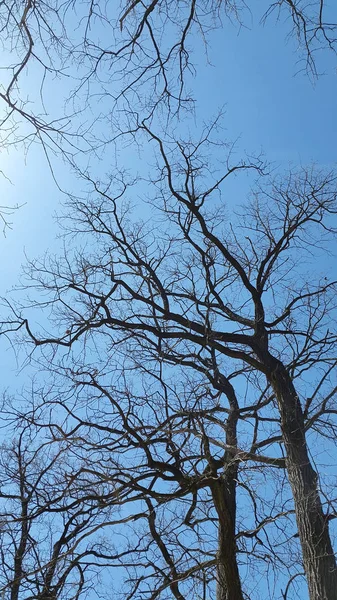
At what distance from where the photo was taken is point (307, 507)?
5965 mm

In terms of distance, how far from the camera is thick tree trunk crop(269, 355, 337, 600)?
5637mm

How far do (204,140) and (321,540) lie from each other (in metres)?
4.99

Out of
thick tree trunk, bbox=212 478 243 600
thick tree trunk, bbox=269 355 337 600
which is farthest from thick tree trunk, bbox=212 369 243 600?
thick tree trunk, bbox=269 355 337 600

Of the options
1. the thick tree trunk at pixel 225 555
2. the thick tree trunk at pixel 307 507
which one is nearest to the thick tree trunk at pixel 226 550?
the thick tree trunk at pixel 225 555

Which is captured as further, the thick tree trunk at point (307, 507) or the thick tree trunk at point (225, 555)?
the thick tree trunk at point (225, 555)

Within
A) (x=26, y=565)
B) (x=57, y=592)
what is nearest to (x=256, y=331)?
(x=57, y=592)

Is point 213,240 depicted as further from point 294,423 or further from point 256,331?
point 294,423

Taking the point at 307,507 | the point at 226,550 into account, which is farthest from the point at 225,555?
the point at 307,507

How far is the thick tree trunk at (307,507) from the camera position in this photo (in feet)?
18.5

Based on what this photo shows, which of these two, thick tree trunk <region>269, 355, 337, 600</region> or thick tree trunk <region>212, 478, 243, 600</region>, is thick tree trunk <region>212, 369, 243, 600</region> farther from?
thick tree trunk <region>269, 355, 337, 600</region>

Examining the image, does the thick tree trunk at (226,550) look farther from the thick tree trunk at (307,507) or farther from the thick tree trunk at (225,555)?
the thick tree trunk at (307,507)

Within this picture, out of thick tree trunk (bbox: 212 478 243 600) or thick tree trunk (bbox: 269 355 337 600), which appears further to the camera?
thick tree trunk (bbox: 212 478 243 600)

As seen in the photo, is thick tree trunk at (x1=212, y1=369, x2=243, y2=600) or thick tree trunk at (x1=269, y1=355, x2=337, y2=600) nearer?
thick tree trunk at (x1=269, y1=355, x2=337, y2=600)

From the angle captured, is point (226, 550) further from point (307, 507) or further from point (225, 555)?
point (307, 507)
